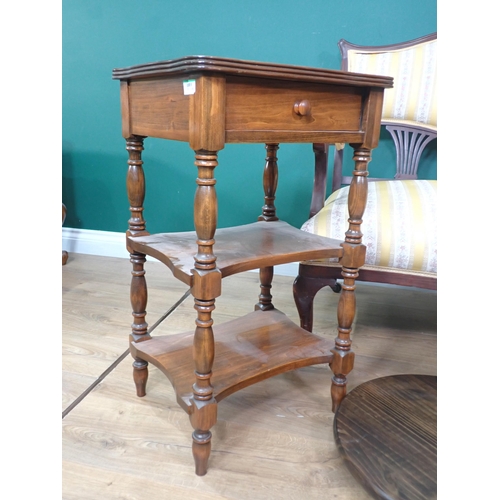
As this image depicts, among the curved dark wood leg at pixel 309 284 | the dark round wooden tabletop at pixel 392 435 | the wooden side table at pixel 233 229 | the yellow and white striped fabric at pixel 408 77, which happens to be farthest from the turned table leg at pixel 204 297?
the yellow and white striped fabric at pixel 408 77

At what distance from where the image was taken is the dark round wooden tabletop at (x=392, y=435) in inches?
35.4

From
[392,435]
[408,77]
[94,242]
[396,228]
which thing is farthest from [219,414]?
[94,242]

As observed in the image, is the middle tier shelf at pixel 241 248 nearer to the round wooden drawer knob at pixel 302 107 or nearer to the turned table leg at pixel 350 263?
the turned table leg at pixel 350 263

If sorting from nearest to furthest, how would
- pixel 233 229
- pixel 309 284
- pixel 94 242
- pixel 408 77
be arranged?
pixel 233 229
pixel 309 284
pixel 408 77
pixel 94 242

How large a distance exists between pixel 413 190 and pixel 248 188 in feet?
2.83

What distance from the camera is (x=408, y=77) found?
174 centimetres

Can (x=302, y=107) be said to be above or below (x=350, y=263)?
above

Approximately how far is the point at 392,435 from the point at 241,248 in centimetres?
50

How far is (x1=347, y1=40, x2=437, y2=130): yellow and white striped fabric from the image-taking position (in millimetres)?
1717

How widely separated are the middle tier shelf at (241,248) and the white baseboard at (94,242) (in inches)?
49.3

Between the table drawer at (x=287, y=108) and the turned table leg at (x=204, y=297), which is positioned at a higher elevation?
the table drawer at (x=287, y=108)

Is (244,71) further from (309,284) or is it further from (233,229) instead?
(309,284)
